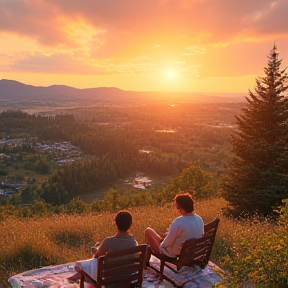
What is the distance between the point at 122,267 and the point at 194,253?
1269mm

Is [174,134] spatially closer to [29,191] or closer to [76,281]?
[29,191]

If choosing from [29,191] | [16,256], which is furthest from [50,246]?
[29,191]

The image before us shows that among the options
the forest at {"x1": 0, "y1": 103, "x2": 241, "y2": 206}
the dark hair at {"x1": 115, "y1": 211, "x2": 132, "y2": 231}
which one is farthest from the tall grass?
the forest at {"x1": 0, "y1": 103, "x2": 241, "y2": 206}

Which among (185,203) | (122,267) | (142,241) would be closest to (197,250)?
(185,203)

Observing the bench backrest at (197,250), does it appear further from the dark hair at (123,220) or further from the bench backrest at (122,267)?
the dark hair at (123,220)

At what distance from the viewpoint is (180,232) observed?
472 centimetres

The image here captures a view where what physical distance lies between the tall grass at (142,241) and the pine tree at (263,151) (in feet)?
3.93

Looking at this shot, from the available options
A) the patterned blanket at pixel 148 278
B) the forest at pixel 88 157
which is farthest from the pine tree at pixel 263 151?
the forest at pixel 88 157

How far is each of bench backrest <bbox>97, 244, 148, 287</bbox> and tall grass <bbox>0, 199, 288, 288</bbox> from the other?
3.66ft

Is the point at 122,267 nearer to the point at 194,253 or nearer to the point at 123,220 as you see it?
the point at 123,220

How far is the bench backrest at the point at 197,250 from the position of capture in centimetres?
457

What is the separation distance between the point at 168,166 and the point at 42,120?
78.6 m

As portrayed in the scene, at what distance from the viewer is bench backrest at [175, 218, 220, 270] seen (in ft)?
15.0

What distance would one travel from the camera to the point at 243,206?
34.2 ft
